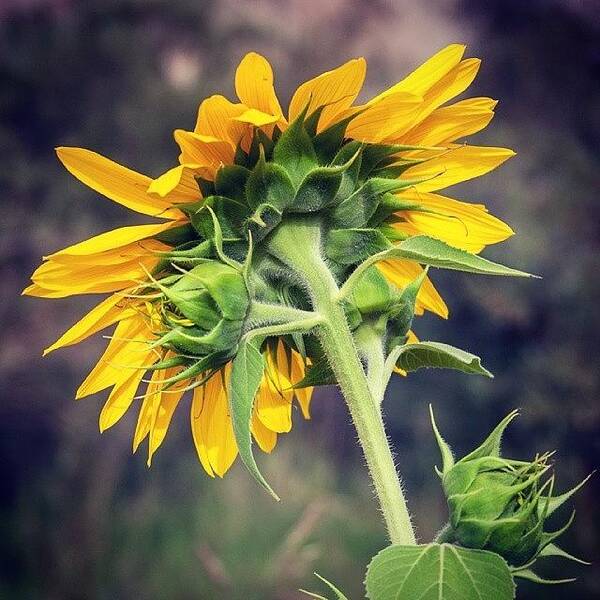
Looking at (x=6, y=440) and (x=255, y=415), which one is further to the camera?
(x=6, y=440)

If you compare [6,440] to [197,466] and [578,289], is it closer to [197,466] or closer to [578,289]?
[197,466]

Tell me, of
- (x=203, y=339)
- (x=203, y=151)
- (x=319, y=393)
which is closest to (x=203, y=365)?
(x=203, y=339)

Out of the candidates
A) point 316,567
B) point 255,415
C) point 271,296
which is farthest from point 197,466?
point 271,296

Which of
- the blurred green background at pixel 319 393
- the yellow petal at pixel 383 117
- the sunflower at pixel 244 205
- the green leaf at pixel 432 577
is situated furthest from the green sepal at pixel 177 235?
the blurred green background at pixel 319 393

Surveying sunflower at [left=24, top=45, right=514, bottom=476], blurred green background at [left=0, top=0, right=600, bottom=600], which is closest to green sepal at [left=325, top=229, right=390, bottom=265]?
sunflower at [left=24, top=45, right=514, bottom=476]

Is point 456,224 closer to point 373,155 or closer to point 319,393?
point 373,155

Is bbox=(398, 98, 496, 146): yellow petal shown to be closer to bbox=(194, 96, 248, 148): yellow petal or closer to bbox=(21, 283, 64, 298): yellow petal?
bbox=(194, 96, 248, 148): yellow petal
